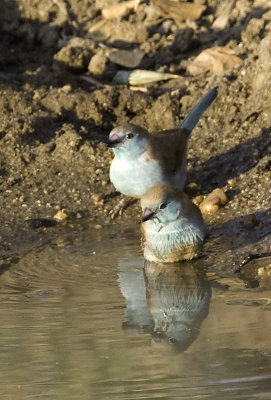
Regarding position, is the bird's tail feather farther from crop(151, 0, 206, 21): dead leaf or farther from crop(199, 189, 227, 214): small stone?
crop(151, 0, 206, 21): dead leaf

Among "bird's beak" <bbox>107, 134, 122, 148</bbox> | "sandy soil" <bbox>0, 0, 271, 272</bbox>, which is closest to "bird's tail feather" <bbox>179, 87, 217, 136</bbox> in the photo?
"sandy soil" <bbox>0, 0, 271, 272</bbox>

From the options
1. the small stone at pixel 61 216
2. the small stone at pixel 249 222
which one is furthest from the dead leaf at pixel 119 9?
the small stone at pixel 249 222

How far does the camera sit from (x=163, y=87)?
1024 centimetres

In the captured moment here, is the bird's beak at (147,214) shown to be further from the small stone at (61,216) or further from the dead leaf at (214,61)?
the dead leaf at (214,61)

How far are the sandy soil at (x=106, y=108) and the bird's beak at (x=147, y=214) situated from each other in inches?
27.0

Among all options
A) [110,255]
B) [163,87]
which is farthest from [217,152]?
[110,255]

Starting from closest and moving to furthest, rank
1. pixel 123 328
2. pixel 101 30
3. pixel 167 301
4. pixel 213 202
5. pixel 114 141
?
pixel 123 328 < pixel 167 301 < pixel 213 202 < pixel 114 141 < pixel 101 30

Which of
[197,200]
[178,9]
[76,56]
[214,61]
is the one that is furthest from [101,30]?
[197,200]

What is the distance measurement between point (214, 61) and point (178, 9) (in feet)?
3.26

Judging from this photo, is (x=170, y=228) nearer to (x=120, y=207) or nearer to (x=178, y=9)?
(x=120, y=207)

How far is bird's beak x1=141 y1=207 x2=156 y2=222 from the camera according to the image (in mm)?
7520

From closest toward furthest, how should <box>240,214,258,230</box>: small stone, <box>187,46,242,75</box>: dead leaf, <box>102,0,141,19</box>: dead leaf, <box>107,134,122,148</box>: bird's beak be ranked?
<box>240,214,258,230</box>: small stone, <box>107,134,122,148</box>: bird's beak, <box>187,46,242,75</box>: dead leaf, <box>102,0,141,19</box>: dead leaf

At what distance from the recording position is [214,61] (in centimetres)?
1030

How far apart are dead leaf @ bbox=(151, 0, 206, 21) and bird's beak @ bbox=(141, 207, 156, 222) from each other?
3891 mm
